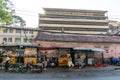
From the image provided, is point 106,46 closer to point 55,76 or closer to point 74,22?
point 55,76

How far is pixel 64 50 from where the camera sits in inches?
1246

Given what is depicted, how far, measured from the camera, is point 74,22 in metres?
86.6

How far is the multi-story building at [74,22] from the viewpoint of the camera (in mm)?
85125

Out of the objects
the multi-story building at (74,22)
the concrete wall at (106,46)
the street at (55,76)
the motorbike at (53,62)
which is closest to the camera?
the street at (55,76)

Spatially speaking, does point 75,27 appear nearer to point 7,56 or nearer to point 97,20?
point 97,20

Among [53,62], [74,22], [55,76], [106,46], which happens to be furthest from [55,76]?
[74,22]

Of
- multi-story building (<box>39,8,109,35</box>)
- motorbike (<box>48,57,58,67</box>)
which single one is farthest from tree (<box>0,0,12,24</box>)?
multi-story building (<box>39,8,109,35</box>)

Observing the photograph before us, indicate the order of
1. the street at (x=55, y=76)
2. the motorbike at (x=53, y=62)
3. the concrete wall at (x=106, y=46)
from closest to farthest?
the street at (x=55, y=76), the motorbike at (x=53, y=62), the concrete wall at (x=106, y=46)

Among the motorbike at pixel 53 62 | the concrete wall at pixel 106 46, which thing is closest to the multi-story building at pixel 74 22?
the concrete wall at pixel 106 46

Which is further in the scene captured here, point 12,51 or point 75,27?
A: point 75,27

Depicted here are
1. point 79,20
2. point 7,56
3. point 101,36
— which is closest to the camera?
point 7,56

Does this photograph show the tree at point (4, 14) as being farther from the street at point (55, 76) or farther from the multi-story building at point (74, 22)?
the multi-story building at point (74, 22)

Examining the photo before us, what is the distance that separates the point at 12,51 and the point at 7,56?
3.45 ft

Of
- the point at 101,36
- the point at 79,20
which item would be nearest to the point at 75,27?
the point at 79,20
